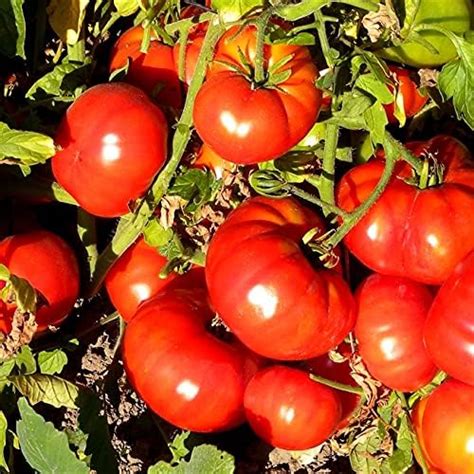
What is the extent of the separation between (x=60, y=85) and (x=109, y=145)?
0.58 feet

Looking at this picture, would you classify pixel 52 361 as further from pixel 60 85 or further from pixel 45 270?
pixel 60 85

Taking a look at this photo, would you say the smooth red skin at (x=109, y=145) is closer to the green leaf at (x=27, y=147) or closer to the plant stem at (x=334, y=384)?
the green leaf at (x=27, y=147)

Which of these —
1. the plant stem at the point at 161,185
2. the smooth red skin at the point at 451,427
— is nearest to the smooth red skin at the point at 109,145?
the plant stem at the point at 161,185

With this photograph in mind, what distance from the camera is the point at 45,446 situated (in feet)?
4.56

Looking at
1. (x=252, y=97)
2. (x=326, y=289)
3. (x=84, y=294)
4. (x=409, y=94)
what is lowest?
(x=84, y=294)

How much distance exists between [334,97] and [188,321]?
0.39 m

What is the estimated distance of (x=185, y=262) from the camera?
169cm

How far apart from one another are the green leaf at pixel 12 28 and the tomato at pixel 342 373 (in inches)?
25.6

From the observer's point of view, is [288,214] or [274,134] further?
[288,214]

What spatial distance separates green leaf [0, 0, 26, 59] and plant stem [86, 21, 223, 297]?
0.89 ft

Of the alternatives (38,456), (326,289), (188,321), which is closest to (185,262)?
(188,321)

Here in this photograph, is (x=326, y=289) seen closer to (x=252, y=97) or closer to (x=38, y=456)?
(x=252, y=97)

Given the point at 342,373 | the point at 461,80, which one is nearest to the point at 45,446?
the point at 342,373

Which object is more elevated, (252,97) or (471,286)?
(252,97)
